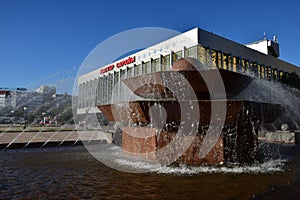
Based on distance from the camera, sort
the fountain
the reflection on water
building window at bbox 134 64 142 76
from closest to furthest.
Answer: the reflection on water, the fountain, building window at bbox 134 64 142 76

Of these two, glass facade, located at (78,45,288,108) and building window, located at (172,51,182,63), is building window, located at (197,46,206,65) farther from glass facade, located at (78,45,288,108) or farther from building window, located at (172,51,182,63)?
building window, located at (172,51,182,63)

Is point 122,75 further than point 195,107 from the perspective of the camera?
Yes

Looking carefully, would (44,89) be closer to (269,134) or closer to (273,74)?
(269,134)

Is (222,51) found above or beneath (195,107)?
above

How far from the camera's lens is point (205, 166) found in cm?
551

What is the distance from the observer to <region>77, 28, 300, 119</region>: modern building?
87.8ft

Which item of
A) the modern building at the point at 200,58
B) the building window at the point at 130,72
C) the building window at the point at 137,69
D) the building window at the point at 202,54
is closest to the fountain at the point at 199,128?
the building window at the point at 202,54

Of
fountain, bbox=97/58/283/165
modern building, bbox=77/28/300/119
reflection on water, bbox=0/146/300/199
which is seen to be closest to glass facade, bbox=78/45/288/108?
modern building, bbox=77/28/300/119

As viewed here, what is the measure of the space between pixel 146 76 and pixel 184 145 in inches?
106

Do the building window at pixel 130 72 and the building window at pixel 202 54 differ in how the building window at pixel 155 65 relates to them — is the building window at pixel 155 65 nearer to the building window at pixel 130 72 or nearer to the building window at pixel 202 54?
the building window at pixel 130 72

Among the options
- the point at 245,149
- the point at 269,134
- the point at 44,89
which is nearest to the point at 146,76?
the point at 245,149

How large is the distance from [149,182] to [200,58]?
2358 centimetres

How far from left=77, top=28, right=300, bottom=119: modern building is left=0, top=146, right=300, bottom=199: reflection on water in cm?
2209

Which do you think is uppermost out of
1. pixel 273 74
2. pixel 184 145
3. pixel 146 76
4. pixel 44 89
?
pixel 273 74
